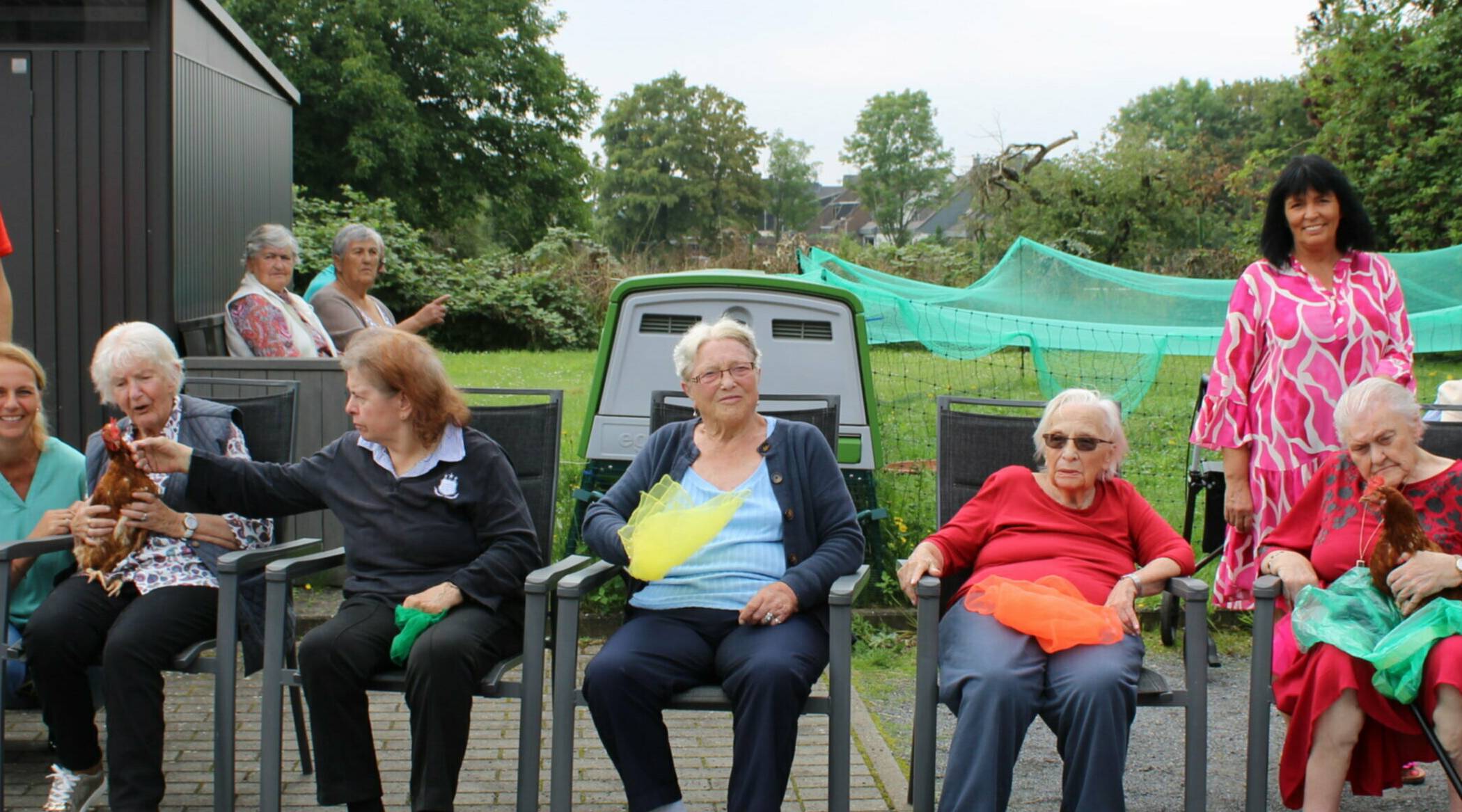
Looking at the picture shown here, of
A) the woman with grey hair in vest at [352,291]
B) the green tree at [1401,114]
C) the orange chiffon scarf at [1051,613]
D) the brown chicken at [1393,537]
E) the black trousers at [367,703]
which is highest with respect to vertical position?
the green tree at [1401,114]

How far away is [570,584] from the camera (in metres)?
3.12

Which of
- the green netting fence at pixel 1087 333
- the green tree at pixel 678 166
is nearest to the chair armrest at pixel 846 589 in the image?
the green netting fence at pixel 1087 333

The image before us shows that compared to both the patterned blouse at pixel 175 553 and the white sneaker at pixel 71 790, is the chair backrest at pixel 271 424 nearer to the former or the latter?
the patterned blouse at pixel 175 553

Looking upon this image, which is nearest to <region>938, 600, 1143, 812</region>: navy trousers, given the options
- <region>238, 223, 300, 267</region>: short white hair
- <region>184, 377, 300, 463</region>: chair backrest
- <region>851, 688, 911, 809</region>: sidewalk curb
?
<region>851, 688, 911, 809</region>: sidewalk curb

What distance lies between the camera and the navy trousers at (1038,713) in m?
2.86

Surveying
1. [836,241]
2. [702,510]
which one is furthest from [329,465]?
[836,241]

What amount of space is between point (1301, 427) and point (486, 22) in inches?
1281

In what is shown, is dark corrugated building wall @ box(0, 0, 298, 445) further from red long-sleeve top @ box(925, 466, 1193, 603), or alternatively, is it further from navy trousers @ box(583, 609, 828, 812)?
red long-sleeve top @ box(925, 466, 1193, 603)

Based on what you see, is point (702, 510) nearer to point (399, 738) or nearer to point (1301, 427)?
point (399, 738)

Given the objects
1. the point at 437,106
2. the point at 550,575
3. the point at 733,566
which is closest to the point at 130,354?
the point at 550,575

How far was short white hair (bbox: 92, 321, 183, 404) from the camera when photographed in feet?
11.4

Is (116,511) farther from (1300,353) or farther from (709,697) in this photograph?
(1300,353)

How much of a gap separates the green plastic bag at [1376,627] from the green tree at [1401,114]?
49.7 ft

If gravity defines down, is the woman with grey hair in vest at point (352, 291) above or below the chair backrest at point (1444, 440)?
above
